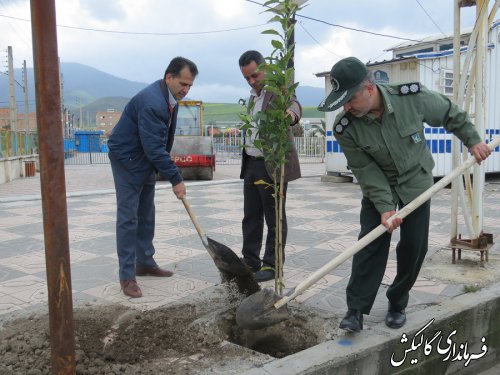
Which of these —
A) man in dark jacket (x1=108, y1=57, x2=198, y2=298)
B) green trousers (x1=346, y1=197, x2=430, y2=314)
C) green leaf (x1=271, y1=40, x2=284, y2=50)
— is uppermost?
green leaf (x1=271, y1=40, x2=284, y2=50)

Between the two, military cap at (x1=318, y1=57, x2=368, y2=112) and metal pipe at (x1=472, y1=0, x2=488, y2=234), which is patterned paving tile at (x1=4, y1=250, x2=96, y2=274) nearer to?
military cap at (x1=318, y1=57, x2=368, y2=112)

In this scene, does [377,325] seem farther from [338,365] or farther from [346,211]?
[346,211]

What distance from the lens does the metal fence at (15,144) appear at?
1494 cm

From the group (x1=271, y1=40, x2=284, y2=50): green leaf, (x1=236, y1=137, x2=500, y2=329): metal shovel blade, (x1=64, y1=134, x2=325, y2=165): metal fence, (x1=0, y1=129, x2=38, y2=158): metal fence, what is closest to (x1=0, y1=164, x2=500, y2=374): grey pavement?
(x1=236, y1=137, x2=500, y2=329): metal shovel blade

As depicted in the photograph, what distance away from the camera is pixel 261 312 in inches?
112

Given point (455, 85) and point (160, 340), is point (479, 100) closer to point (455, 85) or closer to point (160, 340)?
point (455, 85)

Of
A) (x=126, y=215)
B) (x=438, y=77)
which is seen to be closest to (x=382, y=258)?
(x=126, y=215)

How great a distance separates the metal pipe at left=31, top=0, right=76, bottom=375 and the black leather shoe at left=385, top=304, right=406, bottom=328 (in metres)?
1.80

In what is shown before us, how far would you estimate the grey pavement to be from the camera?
3.67 meters

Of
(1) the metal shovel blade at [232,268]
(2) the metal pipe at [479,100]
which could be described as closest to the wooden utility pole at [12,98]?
(1) the metal shovel blade at [232,268]

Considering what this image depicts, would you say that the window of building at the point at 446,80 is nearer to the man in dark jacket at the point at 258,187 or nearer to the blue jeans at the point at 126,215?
the man in dark jacket at the point at 258,187

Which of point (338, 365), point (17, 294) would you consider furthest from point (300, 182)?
point (338, 365)

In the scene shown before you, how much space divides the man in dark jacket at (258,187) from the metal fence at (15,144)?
11.4 meters

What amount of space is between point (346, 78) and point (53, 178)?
1.57 meters
